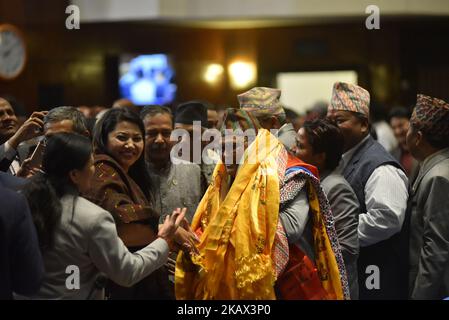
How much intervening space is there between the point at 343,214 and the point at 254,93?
77cm

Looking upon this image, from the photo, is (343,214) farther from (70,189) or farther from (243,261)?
(70,189)

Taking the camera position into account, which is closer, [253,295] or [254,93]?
[253,295]

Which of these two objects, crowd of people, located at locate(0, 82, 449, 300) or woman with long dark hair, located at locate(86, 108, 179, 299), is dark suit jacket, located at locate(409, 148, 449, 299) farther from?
woman with long dark hair, located at locate(86, 108, 179, 299)

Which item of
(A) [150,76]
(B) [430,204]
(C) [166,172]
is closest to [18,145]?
(C) [166,172]

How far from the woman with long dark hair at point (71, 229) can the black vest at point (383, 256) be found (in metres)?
1.31

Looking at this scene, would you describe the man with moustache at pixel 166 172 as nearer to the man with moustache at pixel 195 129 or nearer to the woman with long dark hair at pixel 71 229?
the man with moustache at pixel 195 129

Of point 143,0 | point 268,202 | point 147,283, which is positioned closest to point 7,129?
point 147,283

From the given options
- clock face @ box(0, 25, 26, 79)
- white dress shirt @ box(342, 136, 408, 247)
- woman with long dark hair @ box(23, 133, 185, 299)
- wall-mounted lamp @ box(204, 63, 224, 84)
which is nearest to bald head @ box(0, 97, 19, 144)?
woman with long dark hair @ box(23, 133, 185, 299)

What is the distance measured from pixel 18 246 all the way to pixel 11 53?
23.9 feet

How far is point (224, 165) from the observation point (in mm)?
3488

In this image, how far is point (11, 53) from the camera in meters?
9.64

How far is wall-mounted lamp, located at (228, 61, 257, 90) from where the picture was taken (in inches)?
447

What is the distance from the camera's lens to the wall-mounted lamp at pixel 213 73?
1134 cm

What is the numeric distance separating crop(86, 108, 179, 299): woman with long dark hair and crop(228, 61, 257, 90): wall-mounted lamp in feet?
25.1
